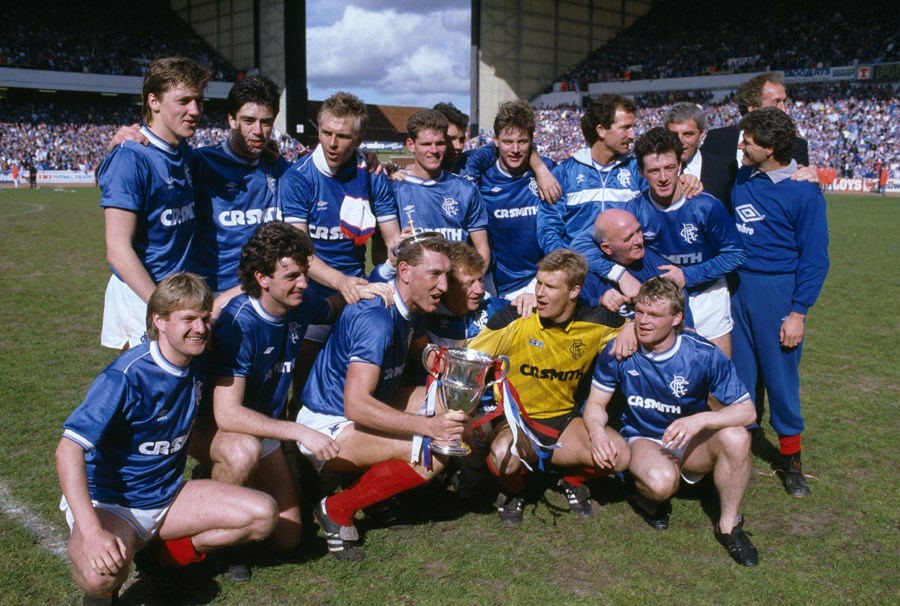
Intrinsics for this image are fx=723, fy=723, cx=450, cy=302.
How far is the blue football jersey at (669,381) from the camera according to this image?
3.95m

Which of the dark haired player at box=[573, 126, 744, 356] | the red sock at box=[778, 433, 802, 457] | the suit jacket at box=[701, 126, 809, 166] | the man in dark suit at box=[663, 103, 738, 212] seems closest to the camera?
the dark haired player at box=[573, 126, 744, 356]

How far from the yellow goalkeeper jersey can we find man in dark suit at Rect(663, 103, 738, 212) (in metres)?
1.38

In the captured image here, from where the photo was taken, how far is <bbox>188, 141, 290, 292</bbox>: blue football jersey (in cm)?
427

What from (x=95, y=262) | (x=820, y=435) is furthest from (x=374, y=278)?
(x=95, y=262)

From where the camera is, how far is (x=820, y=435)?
17.6 feet

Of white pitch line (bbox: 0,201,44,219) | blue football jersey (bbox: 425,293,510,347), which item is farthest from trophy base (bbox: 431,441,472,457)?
white pitch line (bbox: 0,201,44,219)

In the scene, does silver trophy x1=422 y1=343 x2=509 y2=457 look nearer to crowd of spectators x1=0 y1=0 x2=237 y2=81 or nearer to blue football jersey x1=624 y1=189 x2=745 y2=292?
blue football jersey x1=624 y1=189 x2=745 y2=292

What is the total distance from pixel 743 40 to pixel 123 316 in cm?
5022

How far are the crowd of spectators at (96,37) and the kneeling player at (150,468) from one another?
43.5m

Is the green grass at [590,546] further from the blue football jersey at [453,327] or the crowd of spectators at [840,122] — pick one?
the crowd of spectators at [840,122]

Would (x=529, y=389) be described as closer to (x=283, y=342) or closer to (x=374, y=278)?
(x=374, y=278)

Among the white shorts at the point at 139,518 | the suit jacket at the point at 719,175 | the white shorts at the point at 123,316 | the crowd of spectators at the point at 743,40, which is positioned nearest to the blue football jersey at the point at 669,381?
the suit jacket at the point at 719,175

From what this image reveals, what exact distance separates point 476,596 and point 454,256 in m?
1.74

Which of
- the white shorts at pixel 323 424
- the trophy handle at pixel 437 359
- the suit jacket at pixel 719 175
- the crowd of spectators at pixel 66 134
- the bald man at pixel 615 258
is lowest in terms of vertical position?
the white shorts at pixel 323 424
